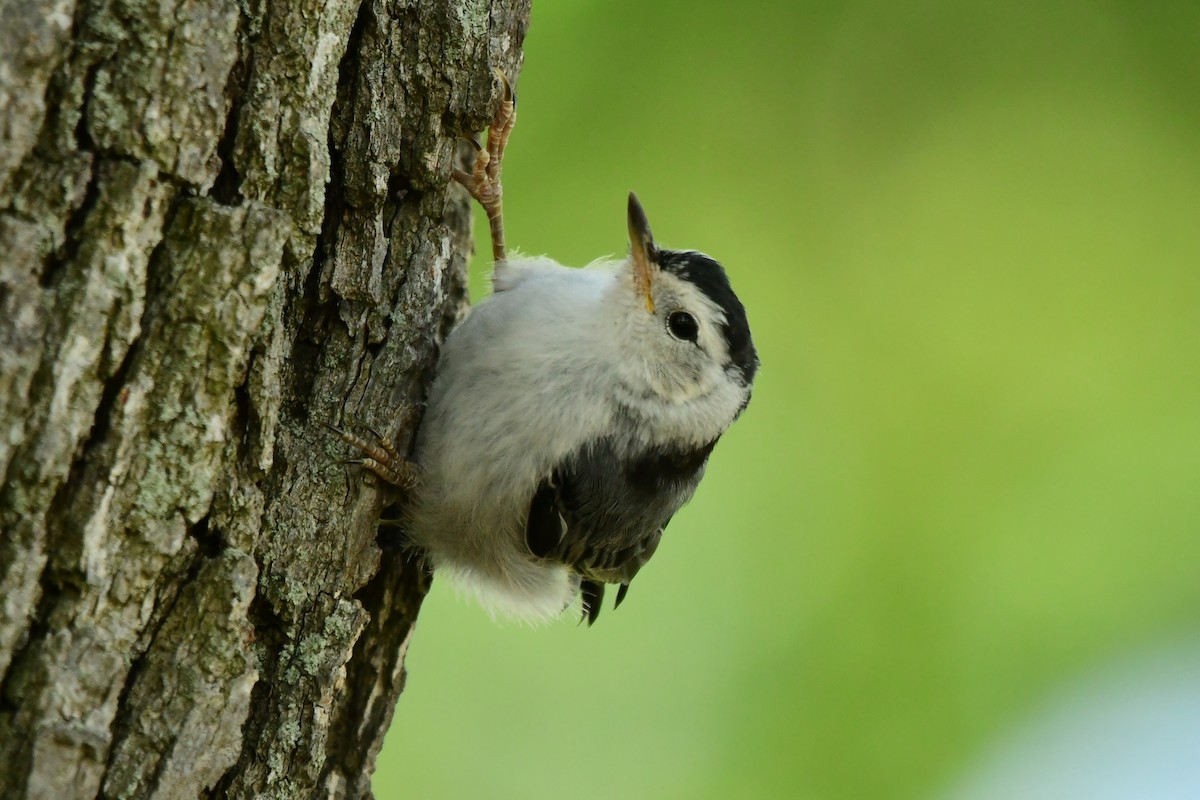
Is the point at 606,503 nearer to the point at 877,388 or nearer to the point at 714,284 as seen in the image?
the point at 714,284

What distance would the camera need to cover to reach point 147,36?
1.51 metres

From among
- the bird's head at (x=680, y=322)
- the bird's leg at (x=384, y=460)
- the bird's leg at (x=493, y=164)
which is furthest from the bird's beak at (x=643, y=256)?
the bird's leg at (x=384, y=460)

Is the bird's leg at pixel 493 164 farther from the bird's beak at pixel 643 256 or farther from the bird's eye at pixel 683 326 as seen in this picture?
the bird's eye at pixel 683 326

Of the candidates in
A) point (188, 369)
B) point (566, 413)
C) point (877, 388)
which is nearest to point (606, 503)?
point (566, 413)

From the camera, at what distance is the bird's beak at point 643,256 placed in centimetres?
290

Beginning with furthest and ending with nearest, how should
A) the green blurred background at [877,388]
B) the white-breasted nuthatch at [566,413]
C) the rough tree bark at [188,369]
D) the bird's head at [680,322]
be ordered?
the green blurred background at [877,388] → the bird's head at [680,322] → the white-breasted nuthatch at [566,413] → the rough tree bark at [188,369]

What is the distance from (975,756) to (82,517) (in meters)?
3.69

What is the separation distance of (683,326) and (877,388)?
66.6 inches

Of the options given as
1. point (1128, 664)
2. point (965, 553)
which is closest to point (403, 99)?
point (965, 553)

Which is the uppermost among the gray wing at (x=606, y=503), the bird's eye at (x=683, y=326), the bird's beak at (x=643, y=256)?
the bird's beak at (x=643, y=256)

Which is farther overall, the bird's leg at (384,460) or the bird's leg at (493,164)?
the bird's leg at (493,164)

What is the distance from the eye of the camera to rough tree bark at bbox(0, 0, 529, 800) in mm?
1430

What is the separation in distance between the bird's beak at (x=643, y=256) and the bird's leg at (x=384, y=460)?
0.77 metres

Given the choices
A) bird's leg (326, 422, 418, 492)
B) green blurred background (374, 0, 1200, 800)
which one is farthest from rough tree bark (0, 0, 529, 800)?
green blurred background (374, 0, 1200, 800)
